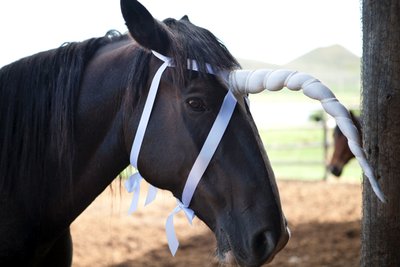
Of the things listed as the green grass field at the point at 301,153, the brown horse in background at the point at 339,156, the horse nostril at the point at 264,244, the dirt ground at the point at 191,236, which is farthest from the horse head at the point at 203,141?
the green grass field at the point at 301,153

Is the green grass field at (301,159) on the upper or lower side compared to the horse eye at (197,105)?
lower

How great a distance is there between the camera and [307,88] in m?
1.74

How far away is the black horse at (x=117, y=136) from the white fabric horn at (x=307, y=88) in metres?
0.08

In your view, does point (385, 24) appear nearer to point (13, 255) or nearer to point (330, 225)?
point (13, 255)

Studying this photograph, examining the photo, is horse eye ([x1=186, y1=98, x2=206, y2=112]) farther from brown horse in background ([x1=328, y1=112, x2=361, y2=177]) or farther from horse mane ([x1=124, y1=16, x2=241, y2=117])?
brown horse in background ([x1=328, y1=112, x2=361, y2=177])

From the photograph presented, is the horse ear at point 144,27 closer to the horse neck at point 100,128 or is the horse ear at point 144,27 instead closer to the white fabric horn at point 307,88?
the horse neck at point 100,128

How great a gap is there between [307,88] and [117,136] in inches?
33.2

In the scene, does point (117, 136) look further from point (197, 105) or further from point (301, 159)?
point (301, 159)

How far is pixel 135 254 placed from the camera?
5.89 m

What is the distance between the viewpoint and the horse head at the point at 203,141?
5.84 feet

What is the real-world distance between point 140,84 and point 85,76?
32 cm

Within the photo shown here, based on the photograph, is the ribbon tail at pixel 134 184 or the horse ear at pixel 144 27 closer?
the horse ear at pixel 144 27

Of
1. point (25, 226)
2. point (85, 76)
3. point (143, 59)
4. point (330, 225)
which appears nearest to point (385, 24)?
point (143, 59)

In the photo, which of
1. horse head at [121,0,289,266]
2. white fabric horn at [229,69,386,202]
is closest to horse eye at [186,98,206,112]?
horse head at [121,0,289,266]
